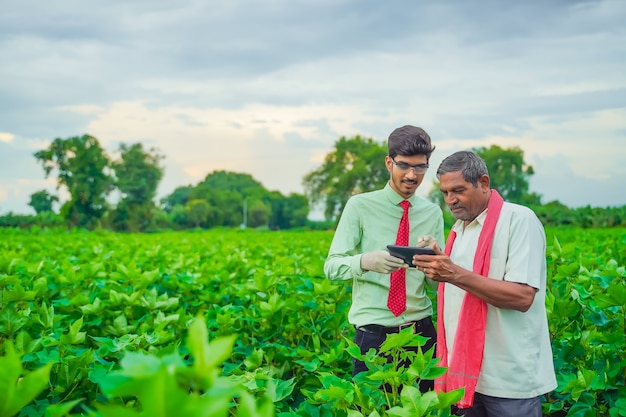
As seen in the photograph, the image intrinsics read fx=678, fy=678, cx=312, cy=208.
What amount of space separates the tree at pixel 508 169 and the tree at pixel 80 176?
4606 cm

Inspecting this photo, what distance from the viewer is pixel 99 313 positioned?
3.98 metres

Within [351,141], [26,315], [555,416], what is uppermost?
[351,141]

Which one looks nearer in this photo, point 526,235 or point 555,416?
point 526,235

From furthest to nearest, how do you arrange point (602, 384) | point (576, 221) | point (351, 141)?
point (351, 141) < point (576, 221) < point (602, 384)

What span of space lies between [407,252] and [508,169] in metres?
89.7

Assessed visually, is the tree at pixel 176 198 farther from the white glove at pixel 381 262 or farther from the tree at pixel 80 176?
the white glove at pixel 381 262

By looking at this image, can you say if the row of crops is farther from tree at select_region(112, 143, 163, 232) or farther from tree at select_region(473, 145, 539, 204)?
tree at select_region(473, 145, 539, 204)

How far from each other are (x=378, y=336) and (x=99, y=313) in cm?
167

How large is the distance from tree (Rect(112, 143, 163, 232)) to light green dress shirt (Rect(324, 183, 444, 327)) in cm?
6784

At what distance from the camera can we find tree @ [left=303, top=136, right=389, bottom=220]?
81750mm

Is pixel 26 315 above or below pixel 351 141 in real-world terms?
below

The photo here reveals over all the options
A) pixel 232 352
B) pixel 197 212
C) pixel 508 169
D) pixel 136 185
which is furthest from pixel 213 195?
pixel 232 352

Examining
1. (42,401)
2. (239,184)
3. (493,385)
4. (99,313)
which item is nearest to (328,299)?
(99,313)

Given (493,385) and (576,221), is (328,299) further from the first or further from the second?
(576,221)
